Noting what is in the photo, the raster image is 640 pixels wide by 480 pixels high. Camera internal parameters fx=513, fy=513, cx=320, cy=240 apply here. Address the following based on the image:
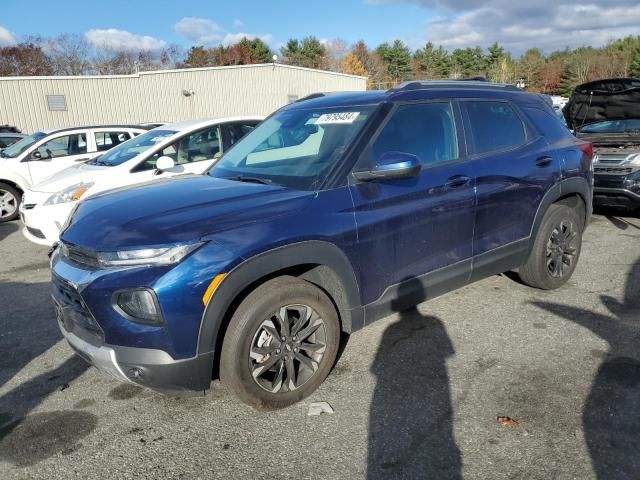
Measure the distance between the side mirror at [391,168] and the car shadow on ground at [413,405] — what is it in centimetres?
82

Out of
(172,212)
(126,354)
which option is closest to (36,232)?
(172,212)

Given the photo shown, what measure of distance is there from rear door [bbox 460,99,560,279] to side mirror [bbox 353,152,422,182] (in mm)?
884

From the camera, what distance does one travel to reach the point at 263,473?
2586 millimetres

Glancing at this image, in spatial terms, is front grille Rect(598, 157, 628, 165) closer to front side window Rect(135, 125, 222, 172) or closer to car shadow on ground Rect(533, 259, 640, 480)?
car shadow on ground Rect(533, 259, 640, 480)

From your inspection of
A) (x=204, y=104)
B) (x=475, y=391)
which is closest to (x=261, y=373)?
(x=475, y=391)

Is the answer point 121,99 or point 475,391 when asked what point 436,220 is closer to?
point 475,391

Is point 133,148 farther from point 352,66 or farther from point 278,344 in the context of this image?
point 352,66

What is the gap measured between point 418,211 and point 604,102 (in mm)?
7339

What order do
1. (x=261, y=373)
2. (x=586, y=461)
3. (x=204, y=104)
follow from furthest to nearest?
(x=204, y=104)
(x=261, y=373)
(x=586, y=461)

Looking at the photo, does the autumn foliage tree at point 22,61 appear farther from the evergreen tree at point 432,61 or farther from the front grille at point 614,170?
the evergreen tree at point 432,61

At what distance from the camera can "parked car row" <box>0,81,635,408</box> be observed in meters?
2.67

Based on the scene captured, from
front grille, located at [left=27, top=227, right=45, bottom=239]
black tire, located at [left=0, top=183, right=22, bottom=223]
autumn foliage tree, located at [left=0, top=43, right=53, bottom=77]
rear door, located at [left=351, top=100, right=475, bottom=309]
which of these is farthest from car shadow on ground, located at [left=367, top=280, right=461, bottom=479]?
autumn foliage tree, located at [left=0, top=43, right=53, bottom=77]

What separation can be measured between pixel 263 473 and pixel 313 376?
746 mm

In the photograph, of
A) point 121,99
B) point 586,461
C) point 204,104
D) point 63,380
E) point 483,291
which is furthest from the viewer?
point 204,104
